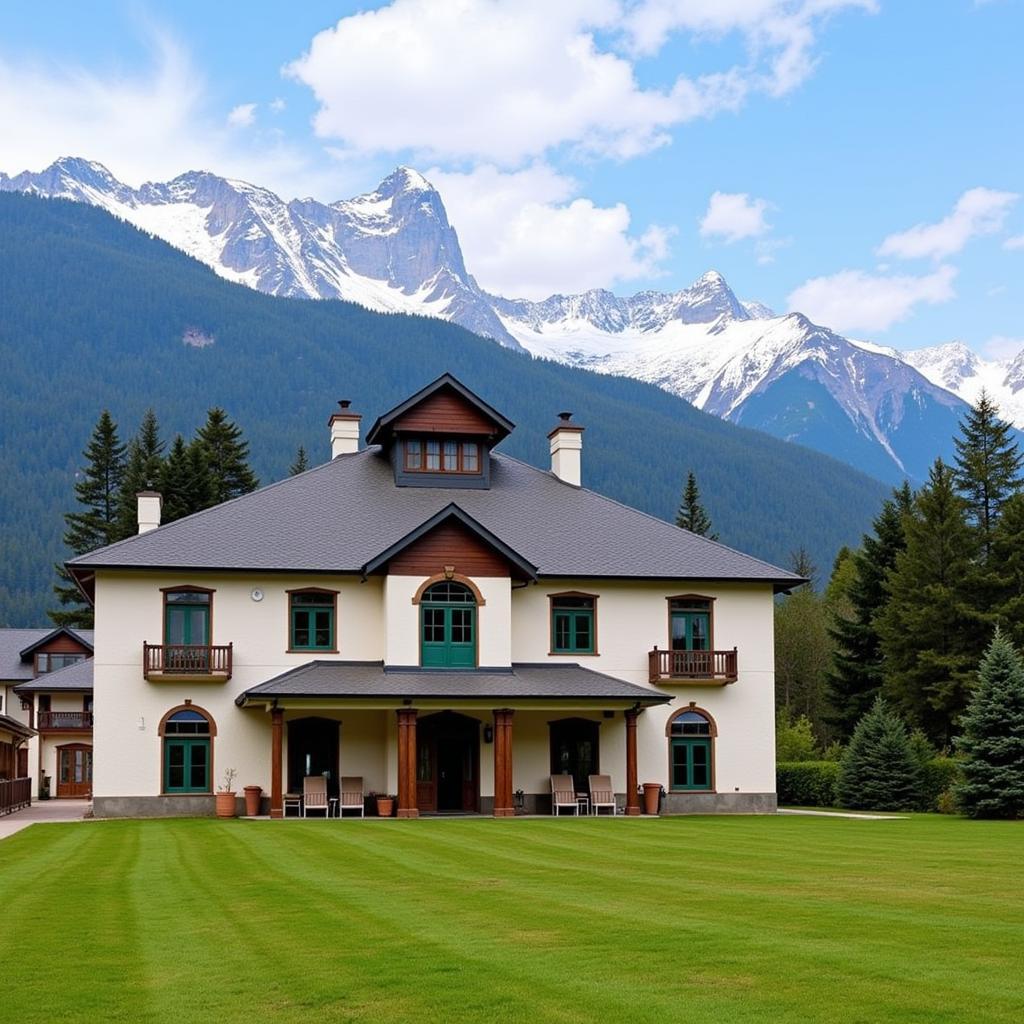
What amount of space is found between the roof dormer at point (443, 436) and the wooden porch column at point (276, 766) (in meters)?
8.66

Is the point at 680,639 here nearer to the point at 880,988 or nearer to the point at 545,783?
the point at 545,783

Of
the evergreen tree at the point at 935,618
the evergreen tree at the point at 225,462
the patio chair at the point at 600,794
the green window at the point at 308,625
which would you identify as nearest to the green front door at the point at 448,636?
the green window at the point at 308,625

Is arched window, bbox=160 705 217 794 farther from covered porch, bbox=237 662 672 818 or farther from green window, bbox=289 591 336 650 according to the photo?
green window, bbox=289 591 336 650

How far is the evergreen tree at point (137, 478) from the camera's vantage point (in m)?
76.0

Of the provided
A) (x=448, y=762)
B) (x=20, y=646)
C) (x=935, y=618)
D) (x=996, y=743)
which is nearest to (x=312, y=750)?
(x=448, y=762)

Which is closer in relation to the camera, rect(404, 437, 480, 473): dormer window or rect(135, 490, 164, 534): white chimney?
rect(404, 437, 480, 473): dormer window

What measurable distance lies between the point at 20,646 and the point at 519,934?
6572cm

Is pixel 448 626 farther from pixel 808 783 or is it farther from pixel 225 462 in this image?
pixel 225 462

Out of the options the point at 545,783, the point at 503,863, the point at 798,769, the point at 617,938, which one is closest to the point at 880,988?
the point at 617,938

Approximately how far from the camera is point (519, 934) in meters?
13.5

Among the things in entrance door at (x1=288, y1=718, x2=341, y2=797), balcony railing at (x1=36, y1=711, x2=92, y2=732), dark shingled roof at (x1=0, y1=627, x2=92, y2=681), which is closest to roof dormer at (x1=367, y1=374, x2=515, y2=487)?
entrance door at (x1=288, y1=718, x2=341, y2=797)

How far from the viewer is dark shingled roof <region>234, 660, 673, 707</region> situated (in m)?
35.6

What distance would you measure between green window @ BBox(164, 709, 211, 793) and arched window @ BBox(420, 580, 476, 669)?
5.81 metres

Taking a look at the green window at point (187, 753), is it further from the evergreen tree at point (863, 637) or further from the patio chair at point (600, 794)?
the evergreen tree at point (863, 637)
